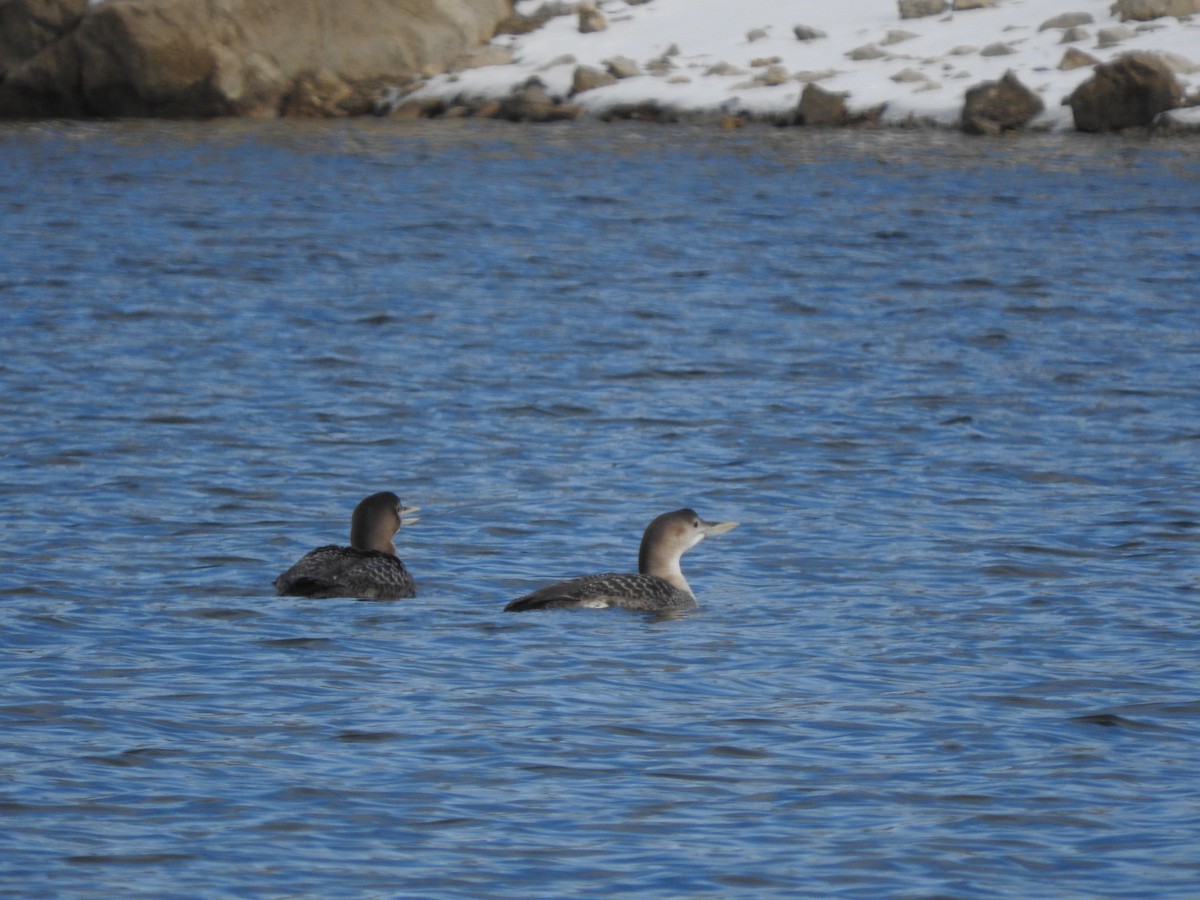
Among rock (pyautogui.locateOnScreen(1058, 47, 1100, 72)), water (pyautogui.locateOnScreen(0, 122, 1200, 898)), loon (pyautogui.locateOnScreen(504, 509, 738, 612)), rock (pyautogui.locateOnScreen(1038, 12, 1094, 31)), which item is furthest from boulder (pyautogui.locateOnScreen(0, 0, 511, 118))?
loon (pyautogui.locateOnScreen(504, 509, 738, 612))

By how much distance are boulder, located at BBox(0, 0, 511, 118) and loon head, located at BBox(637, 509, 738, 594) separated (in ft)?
83.0

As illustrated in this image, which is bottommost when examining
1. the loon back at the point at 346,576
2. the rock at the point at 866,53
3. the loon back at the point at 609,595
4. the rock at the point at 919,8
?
the loon back at the point at 609,595

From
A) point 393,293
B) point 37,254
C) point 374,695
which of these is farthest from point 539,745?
point 37,254

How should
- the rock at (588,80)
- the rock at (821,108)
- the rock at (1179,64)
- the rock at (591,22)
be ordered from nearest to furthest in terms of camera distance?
the rock at (1179,64) < the rock at (821,108) < the rock at (588,80) < the rock at (591,22)

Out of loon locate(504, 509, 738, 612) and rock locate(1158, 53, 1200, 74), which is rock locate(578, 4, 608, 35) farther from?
loon locate(504, 509, 738, 612)

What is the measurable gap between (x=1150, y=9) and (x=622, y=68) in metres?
8.48

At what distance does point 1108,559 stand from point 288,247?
538 inches

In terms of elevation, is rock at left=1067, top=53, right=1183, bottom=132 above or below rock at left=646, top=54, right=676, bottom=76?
below

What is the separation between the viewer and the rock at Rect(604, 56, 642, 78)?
113 feet

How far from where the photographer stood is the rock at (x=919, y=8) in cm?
3453

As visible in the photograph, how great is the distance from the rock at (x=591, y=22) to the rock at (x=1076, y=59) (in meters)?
8.87

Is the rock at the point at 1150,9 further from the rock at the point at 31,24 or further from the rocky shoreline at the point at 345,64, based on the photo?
the rock at the point at 31,24

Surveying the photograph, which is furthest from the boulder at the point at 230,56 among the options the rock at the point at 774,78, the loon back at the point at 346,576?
the loon back at the point at 346,576

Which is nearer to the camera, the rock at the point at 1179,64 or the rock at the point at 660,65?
the rock at the point at 1179,64
